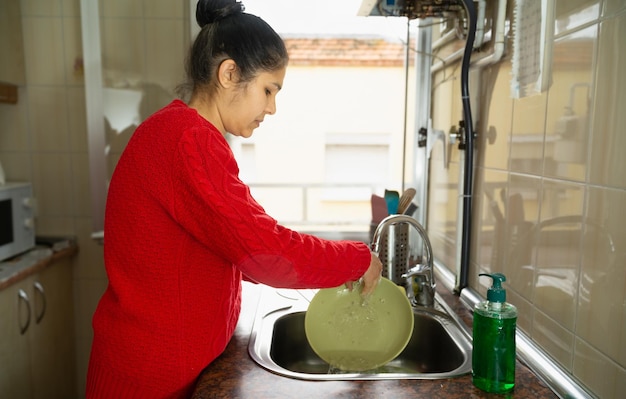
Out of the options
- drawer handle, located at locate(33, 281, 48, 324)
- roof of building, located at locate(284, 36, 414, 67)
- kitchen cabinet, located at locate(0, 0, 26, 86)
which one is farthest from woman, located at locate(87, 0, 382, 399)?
roof of building, located at locate(284, 36, 414, 67)

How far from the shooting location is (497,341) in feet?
2.58

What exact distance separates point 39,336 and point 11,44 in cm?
118

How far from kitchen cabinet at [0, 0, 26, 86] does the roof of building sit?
3.66 metres

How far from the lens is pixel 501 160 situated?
1.14m

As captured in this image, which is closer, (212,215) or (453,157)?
(212,215)

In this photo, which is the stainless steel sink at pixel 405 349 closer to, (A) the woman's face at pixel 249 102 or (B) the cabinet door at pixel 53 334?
(A) the woman's face at pixel 249 102

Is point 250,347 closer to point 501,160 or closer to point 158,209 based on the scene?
point 158,209

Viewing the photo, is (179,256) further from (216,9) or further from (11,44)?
(11,44)

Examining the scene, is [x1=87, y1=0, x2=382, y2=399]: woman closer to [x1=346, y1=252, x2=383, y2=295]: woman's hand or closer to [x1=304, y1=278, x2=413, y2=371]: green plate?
[x1=346, y1=252, x2=383, y2=295]: woman's hand

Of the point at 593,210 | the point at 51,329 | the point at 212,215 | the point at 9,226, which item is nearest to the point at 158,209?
the point at 212,215

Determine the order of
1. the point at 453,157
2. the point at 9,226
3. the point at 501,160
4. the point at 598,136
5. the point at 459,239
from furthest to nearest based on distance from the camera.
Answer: the point at 9,226, the point at 453,157, the point at 459,239, the point at 501,160, the point at 598,136

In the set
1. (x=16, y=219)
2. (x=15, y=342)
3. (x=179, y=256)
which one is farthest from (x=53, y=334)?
(x=179, y=256)

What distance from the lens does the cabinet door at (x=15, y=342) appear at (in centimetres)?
168

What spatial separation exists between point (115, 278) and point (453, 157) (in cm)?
105
